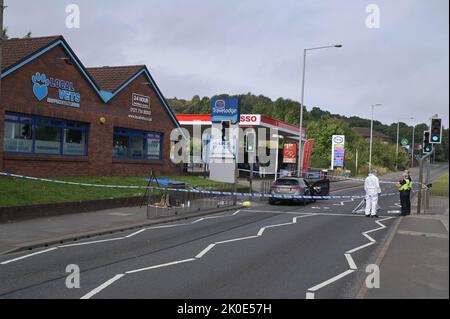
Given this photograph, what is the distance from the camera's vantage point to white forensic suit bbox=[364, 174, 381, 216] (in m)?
17.2

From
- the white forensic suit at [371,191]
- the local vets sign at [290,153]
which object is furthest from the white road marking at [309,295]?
the local vets sign at [290,153]

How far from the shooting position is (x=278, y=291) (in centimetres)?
695

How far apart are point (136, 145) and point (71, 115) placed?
19.2 feet

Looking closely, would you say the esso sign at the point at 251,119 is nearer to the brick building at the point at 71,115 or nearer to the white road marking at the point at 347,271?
the brick building at the point at 71,115

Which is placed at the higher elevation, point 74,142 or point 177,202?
point 74,142

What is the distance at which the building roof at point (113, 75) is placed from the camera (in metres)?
25.5

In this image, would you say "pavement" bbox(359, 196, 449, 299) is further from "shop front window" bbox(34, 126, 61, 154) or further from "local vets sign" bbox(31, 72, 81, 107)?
"local vets sign" bbox(31, 72, 81, 107)

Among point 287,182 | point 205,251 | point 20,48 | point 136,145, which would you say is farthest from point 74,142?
point 205,251

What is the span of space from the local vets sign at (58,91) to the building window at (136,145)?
3.87 m

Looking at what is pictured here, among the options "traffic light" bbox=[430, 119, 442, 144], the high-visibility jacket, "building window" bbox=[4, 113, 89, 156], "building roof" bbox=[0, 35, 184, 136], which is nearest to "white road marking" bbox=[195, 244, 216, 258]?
the high-visibility jacket

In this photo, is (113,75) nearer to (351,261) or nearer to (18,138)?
(18,138)

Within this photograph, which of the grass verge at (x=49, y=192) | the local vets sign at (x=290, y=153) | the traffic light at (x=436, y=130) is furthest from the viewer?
the local vets sign at (x=290, y=153)

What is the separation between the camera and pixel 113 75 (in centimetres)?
2694

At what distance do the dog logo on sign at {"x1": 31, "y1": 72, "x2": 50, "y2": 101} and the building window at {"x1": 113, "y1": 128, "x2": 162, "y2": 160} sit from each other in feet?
18.4
